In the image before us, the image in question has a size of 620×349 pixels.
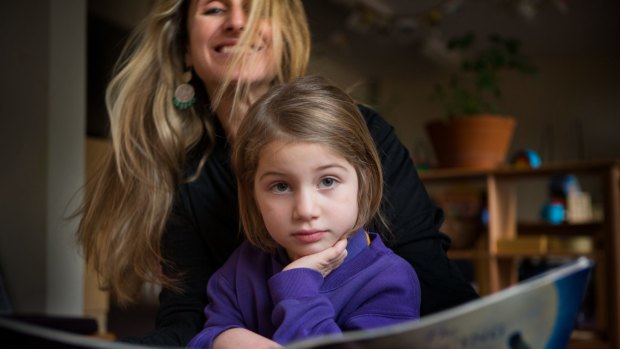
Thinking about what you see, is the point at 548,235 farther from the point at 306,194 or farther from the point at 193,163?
the point at 306,194

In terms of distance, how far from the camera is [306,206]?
775 mm

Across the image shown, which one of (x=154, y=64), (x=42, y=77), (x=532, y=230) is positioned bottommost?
(x=532, y=230)

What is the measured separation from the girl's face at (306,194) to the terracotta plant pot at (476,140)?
2206 mm

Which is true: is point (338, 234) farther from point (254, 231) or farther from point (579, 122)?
point (579, 122)

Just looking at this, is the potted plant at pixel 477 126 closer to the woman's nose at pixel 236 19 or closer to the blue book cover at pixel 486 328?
the woman's nose at pixel 236 19

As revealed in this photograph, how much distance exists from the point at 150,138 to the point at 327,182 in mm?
478

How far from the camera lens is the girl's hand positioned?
794 millimetres

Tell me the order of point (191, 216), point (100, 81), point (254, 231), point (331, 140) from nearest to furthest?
point (331, 140), point (254, 231), point (191, 216), point (100, 81)

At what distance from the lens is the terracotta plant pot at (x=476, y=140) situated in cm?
293

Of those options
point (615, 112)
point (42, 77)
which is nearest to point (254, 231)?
point (42, 77)

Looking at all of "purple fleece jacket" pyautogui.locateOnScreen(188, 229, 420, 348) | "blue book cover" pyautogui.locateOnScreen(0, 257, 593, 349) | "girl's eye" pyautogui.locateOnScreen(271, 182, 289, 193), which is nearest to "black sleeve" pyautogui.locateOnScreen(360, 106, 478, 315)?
"purple fleece jacket" pyautogui.locateOnScreen(188, 229, 420, 348)

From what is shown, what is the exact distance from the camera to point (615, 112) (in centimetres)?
654

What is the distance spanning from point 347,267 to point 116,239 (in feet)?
1.61

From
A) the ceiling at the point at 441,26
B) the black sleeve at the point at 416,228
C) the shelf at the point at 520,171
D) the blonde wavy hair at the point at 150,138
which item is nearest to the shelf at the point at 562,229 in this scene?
the shelf at the point at 520,171
